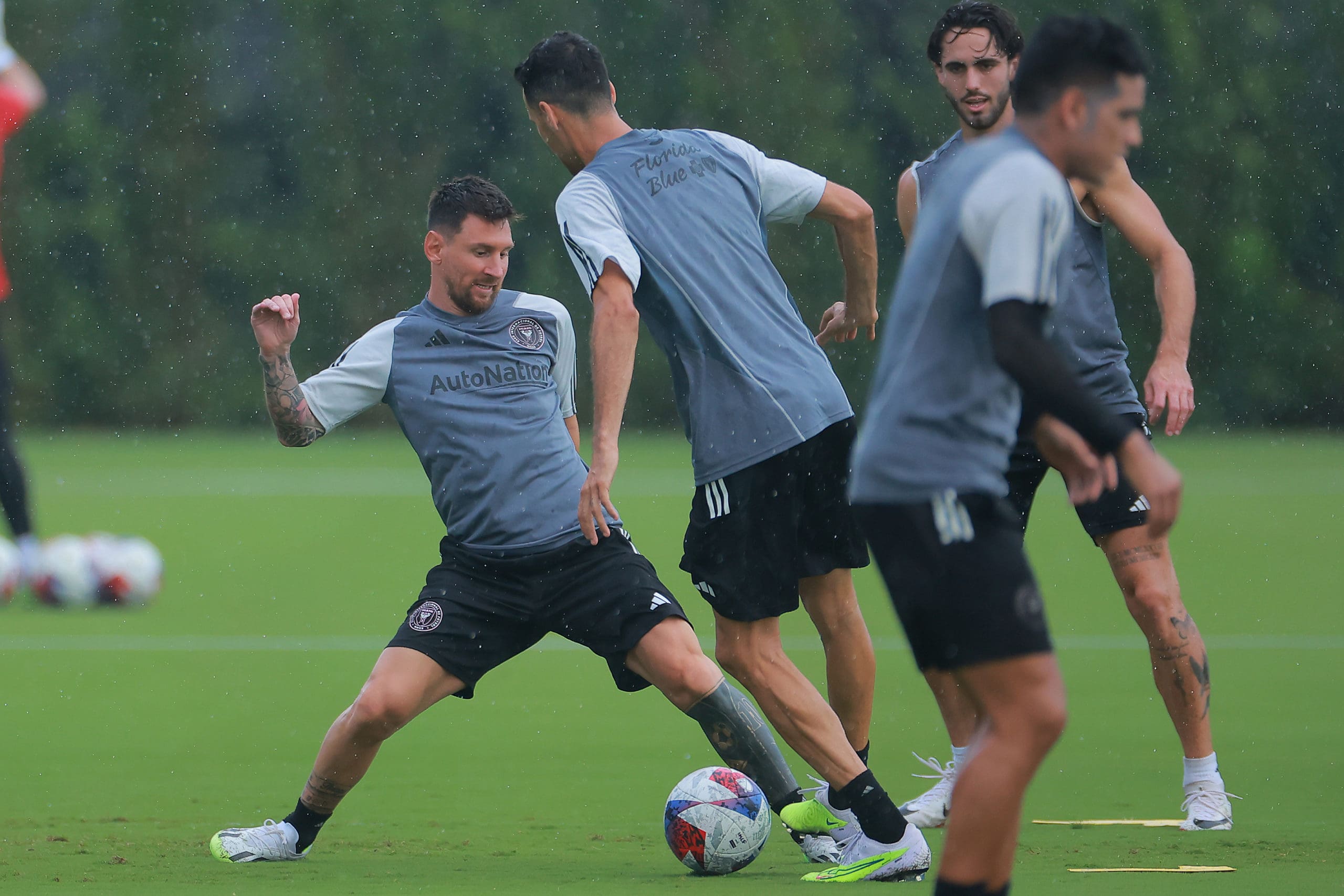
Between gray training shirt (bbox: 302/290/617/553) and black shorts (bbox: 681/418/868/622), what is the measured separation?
0.38m

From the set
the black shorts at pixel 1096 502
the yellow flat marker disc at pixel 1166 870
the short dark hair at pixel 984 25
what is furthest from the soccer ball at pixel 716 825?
the short dark hair at pixel 984 25

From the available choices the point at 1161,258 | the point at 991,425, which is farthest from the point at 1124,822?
the point at 991,425

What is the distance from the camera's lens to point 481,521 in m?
4.83

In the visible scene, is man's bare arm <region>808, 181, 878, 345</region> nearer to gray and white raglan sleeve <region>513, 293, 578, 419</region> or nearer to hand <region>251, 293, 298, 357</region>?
gray and white raglan sleeve <region>513, 293, 578, 419</region>

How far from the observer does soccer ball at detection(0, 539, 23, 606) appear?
33.9 feet

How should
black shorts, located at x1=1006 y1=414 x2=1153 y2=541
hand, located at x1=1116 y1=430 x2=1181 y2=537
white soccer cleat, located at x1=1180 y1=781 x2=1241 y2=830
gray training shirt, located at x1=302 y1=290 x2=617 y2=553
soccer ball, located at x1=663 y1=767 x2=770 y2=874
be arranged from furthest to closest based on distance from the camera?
black shorts, located at x1=1006 y1=414 x2=1153 y2=541 < white soccer cleat, located at x1=1180 y1=781 x2=1241 y2=830 < gray training shirt, located at x1=302 y1=290 x2=617 y2=553 < soccer ball, located at x1=663 y1=767 x2=770 y2=874 < hand, located at x1=1116 y1=430 x2=1181 y2=537

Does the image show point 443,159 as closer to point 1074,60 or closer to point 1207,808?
point 1207,808

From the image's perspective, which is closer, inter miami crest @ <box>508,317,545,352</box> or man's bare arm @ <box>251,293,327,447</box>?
man's bare arm @ <box>251,293,327,447</box>

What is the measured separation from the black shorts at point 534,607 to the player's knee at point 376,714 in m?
0.16

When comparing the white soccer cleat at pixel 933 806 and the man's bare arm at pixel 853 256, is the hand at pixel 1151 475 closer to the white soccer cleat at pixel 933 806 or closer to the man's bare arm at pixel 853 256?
the man's bare arm at pixel 853 256

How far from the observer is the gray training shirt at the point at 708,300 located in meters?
4.68

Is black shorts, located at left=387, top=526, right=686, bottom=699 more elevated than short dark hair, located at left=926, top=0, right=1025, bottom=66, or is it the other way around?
short dark hair, located at left=926, top=0, right=1025, bottom=66

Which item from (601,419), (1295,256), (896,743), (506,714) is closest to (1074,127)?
(601,419)

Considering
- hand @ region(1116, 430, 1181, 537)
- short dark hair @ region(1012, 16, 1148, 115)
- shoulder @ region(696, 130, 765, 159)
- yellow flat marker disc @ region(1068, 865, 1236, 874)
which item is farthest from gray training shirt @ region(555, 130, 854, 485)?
hand @ region(1116, 430, 1181, 537)
